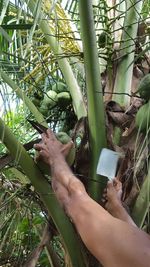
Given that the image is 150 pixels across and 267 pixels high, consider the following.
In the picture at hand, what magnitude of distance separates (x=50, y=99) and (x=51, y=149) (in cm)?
40

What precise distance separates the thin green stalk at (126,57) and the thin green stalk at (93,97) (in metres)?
0.25

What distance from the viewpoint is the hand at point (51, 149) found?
53.7 inches

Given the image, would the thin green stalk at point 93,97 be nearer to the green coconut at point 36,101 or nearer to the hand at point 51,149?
the hand at point 51,149

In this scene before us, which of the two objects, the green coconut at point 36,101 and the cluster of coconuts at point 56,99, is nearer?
the cluster of coconuts at point 56,99

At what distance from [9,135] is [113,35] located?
70 centimetres

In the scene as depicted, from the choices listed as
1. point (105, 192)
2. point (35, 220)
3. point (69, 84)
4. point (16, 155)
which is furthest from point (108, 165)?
point (35, 220)

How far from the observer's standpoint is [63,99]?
1729 millimetres

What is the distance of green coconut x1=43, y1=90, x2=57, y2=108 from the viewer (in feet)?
5.68

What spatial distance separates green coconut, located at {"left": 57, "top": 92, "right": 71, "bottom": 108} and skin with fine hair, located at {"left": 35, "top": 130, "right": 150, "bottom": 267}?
13.7 inches

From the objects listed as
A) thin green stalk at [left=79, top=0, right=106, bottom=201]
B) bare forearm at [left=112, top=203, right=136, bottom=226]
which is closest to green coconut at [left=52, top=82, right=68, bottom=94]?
thin green stalk at [left=79, top=0, right=106, bottom=201]

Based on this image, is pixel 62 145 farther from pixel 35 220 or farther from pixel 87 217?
pixel 35 220

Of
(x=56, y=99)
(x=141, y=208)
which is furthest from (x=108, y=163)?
(x=56, y=99)

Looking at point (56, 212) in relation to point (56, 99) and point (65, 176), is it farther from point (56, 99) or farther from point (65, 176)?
point (56, 99)

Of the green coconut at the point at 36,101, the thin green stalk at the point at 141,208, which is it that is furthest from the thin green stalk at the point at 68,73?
the thin green stalk at the point at 141,208
